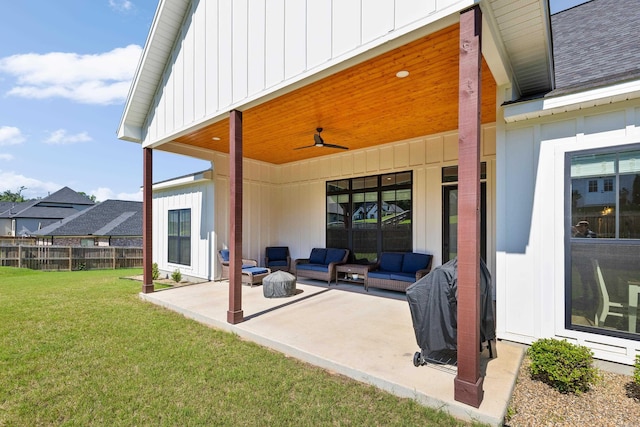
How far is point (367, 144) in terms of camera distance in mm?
7262

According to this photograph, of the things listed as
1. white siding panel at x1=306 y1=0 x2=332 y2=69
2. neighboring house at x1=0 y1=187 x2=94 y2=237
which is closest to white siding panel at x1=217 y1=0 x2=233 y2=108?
white siding panel at x1=306 y1=0 x2=332 y2=69

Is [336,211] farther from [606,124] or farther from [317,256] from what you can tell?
[606,124]

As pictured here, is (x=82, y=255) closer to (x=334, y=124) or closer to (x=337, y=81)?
(x=334, y=124)

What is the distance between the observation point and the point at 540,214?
341 cm

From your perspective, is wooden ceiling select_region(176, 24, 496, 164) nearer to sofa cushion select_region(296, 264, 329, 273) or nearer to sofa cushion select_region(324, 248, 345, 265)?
sofa cushion select_region(324, 248, 345, 265)

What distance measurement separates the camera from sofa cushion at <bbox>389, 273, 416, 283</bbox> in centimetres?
576

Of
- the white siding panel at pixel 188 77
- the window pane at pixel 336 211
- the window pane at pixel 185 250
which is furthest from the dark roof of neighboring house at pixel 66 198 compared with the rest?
the window pane at pixel 336 211

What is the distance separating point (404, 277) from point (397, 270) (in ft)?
2.17

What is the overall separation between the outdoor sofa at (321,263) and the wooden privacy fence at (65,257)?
9362 millimetres

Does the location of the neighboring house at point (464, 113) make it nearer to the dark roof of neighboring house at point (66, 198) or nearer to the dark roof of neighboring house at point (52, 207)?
the dark roof of neighboring house at point (52, 207)

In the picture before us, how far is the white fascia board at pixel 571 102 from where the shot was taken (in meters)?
2.82

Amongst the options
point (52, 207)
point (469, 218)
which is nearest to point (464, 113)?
point (469, 218)

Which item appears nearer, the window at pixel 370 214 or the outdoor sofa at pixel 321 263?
the window at pixel 370 214

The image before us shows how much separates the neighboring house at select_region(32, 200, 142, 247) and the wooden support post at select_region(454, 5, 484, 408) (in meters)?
19.4
